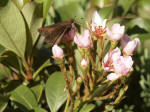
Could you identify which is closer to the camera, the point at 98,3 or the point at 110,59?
the point at 110,59

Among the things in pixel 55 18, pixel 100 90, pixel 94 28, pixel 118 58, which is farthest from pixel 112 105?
pixel 55 18

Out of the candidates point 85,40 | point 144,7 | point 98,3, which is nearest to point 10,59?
point 85,40

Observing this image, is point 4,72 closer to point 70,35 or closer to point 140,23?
point 70,35

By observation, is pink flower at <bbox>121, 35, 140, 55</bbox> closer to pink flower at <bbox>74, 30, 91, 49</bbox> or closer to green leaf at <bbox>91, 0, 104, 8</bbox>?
pink flower at <bbox>74, 30, 91, 49</bbox>

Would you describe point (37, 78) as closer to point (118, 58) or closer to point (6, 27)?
point (6, 27)

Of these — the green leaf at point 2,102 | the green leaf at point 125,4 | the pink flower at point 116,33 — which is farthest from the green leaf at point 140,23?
the green leaf at point 2,102

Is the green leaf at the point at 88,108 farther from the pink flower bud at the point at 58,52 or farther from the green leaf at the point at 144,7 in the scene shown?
the green leaf at the point at 144,7
